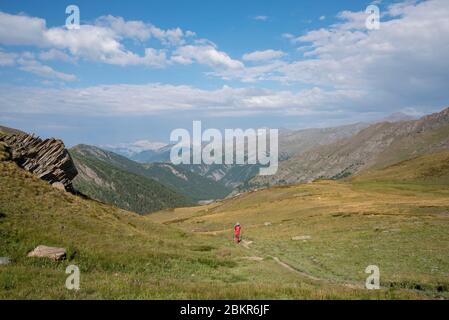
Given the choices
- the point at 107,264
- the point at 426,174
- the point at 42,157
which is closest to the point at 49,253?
the point at 107,264

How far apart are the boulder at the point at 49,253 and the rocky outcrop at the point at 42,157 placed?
2646 cm

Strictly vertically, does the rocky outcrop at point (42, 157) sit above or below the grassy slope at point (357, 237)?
above

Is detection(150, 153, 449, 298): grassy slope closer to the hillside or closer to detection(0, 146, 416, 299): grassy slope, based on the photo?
detection(0, 146, 416, 299): grassy slope

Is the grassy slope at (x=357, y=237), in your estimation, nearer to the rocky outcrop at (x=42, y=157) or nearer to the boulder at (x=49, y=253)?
the boulder at (x=49, y=253)

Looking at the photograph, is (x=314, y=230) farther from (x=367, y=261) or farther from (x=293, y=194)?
(x=293, y=194)

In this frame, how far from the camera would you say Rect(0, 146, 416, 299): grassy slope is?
1555 centimetres

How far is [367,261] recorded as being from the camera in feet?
108

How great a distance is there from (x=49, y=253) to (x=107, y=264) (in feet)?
12.6

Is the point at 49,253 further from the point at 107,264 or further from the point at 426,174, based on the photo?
the point at 426,174

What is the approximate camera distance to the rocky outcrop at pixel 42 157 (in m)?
50.5

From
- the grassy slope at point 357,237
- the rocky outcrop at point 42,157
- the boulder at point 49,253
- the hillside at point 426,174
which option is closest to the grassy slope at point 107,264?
A: the boulder at point 49,253

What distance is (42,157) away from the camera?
174 ft
